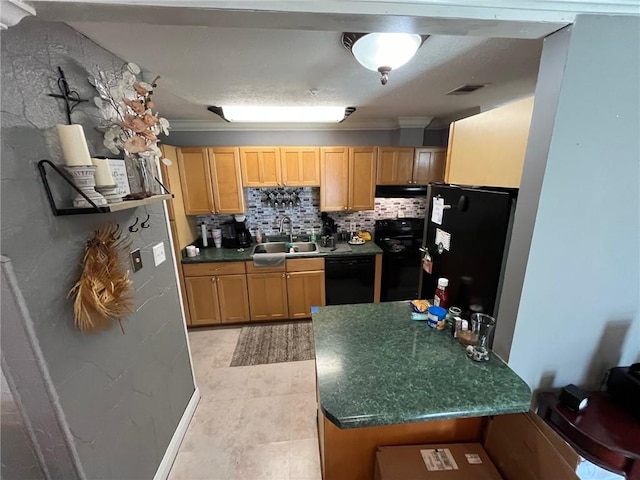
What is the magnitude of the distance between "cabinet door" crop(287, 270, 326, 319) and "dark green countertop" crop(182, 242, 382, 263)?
0.80 feet

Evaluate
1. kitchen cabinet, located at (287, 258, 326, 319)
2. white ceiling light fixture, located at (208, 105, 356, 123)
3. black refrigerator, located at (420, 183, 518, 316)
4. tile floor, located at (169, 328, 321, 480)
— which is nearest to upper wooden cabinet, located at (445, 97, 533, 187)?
black refrigerator, located at (420, 183, 518, 316)

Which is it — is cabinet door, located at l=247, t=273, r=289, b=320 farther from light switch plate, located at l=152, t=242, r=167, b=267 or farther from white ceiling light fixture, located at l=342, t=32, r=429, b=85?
white ceiling light fixture, located at l=342, t=32, r=429, b=85

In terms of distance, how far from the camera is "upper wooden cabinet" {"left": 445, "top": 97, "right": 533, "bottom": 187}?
97cm

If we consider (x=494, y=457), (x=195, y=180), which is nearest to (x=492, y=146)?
(x=494, y=457)

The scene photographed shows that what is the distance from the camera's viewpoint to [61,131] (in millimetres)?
823

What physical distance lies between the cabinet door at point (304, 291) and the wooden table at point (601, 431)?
2098 mm

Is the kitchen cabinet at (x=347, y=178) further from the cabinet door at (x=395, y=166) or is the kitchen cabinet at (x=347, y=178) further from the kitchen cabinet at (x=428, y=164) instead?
the kitchen cabinet at (x=428, y=164)

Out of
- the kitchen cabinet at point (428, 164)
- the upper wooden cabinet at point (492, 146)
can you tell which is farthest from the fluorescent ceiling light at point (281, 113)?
the upper wooden cabinet at point (492, 146)

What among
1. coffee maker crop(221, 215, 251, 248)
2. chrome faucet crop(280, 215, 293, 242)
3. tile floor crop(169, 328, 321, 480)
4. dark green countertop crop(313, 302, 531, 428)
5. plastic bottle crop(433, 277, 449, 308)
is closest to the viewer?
dark green countertop crop(313, 302, 531, 428)

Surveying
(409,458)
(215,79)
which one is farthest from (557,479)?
(215,79)

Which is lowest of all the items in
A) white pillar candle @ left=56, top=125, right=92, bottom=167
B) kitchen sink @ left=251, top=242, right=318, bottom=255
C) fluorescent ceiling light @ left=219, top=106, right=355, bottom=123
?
kitchen sink @ left=251, top=242, right=318, bottom=255

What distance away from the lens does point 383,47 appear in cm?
99

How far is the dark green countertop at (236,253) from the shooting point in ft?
8.79

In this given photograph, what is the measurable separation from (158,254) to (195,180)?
1.53 meters
